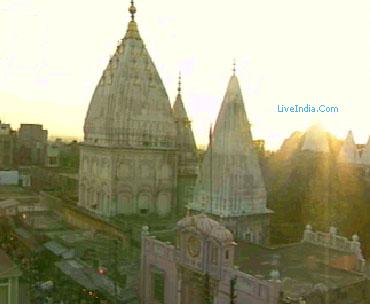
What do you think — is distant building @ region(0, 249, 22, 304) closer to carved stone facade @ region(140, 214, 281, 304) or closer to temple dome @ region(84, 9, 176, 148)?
carved stone facade @ region(140, 214, 281, 304)

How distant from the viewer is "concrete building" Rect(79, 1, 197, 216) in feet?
121

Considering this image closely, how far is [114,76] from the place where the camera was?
3781 cm

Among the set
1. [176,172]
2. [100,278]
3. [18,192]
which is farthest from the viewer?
[18,192]

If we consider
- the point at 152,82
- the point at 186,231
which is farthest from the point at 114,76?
the point at 186,231

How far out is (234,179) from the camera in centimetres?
2766

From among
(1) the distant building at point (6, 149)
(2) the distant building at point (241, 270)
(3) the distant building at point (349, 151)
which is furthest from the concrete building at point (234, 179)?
(1) the distant building at point (6, 149)

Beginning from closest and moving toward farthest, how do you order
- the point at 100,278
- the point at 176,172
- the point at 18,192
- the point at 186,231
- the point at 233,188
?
1. the point at 186,231
2. the point at 100,278
3. the point at 233,188
4. the point at 176,172
5. the point at 18,192

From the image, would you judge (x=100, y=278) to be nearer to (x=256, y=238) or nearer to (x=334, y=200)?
(x=256, y=238)

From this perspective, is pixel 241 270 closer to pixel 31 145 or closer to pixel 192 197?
pixel 192 197

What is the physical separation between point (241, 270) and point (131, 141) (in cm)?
1769

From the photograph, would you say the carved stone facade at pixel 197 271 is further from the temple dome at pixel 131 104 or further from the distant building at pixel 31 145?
the distant building at pixel 31 145

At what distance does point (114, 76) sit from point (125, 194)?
763cm

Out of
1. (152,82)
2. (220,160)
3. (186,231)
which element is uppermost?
(152,82)

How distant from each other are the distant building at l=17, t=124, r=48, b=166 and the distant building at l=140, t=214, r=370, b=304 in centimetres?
5387
